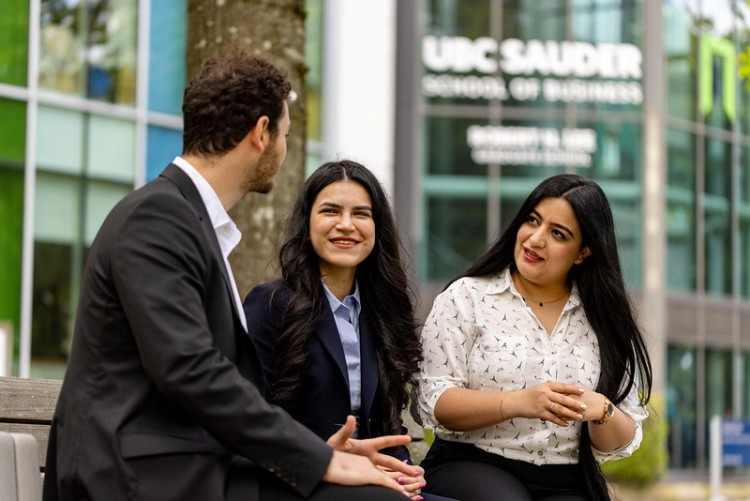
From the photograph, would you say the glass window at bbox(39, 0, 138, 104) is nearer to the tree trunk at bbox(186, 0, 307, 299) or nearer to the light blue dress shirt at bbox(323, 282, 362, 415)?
the tree trunk at bbox(186, 0, 307, 299)

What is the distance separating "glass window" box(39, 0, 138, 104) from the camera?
15.2 meters

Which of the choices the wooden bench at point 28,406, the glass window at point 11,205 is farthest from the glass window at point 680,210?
the wooden bench at point 28,406

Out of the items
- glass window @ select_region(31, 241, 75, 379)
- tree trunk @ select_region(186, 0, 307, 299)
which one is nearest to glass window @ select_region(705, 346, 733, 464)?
glass window @ select_region(31, 241, 75, 379)

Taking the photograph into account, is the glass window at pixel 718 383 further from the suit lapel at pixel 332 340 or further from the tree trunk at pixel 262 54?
the suit lapel at pixel 332 340

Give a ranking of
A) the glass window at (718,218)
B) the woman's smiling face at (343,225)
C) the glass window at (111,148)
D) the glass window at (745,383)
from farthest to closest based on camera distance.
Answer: the glass window at (745,383) → the glass window at (718,218) → the glass window at (111,148) → the woman's smiling face at (343,225)

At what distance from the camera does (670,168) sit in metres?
25.5

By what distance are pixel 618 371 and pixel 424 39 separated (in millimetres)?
20095

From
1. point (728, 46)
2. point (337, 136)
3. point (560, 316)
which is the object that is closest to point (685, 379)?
point (728, 46)

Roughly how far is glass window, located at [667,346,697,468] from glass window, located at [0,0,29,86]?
14394mm

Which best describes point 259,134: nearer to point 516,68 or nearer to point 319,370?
point 319,370

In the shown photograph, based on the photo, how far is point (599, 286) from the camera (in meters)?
4.55

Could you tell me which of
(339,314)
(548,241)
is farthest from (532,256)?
(339,314)

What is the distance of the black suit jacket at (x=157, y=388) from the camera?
288 cm

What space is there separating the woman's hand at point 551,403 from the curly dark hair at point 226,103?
1.24 meters
